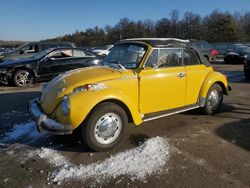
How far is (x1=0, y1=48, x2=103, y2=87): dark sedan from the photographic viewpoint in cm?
1197

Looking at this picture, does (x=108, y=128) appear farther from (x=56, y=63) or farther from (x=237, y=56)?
(x=237, y=56)

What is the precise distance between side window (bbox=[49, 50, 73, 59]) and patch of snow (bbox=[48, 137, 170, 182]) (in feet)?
26.9

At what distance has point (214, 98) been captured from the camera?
6879 millimetres

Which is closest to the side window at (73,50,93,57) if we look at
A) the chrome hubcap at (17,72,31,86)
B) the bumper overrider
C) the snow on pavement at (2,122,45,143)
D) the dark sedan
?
the dark sedan

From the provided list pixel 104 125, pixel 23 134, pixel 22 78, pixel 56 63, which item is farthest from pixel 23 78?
pixel 104 125

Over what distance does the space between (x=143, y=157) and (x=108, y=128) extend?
725 millimetres

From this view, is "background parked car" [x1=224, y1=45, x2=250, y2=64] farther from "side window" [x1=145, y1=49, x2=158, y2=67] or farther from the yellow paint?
"side window" [x1=145, y1=49, x2=158, y2=67]

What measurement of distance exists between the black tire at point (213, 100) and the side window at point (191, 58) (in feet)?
2.40

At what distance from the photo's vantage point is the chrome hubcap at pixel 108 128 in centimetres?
484

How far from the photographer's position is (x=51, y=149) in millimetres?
5047

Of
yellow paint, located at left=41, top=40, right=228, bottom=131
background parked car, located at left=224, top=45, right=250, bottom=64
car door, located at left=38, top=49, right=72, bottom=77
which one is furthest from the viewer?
background parked car, located at left=224, top=45, right=250, bottom=64

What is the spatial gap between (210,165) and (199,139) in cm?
105

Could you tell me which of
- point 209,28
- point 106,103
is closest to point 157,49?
point 106,103

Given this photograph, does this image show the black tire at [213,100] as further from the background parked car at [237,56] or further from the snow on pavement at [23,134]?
the background parked car at [237,56]
